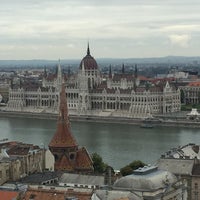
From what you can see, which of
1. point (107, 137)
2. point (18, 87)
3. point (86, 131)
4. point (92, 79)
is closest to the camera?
point (107, 137)

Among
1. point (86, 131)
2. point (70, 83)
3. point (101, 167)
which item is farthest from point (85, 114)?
point (101, 167)

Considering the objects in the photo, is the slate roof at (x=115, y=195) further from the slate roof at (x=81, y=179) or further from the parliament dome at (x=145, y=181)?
the slate roof at (x=81, y=179)

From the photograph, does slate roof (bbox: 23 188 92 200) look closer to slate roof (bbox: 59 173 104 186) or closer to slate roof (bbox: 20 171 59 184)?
slate roof (bbox: 20 171 59 184)

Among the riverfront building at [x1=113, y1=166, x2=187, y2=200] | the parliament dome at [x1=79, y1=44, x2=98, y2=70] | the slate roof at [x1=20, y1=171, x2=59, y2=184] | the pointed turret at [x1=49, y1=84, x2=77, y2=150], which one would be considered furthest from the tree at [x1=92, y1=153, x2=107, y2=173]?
the parliament dome at [x1=79, y1=44, x2=98, y2=70]

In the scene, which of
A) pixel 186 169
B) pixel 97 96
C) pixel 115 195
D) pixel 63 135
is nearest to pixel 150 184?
pixel 115 195

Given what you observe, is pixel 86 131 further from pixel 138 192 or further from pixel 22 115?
pixel 138 192

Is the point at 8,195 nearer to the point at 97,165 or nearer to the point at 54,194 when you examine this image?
the point at 54,194

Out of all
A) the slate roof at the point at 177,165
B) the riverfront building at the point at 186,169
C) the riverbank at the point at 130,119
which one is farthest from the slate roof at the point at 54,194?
the riverbank at the point at 130,119
